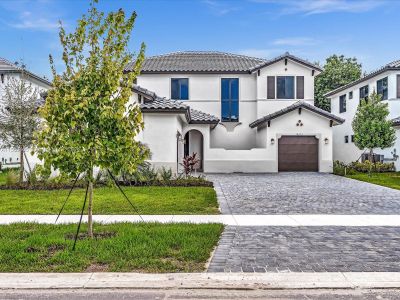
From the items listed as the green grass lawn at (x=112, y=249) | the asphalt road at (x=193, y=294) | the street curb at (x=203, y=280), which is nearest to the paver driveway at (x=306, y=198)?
the green grass lawn at (x=112, y=249)

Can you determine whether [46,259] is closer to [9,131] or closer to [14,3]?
[9,131]

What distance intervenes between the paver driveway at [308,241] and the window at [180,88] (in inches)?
672

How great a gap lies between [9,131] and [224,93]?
16.7 meters

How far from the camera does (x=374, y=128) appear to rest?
24.3 m

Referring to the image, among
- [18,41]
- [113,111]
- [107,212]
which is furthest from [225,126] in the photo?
[113,111]

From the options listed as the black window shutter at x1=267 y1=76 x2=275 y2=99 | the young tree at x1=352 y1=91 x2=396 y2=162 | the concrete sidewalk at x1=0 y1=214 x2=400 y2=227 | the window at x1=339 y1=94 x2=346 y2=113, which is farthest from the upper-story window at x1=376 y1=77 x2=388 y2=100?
the concrete sidewalk at x1=0 y1=214 x2=400 y2=227

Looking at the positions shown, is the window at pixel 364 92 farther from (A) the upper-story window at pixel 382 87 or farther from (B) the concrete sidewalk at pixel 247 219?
(B) the concrete sidewalk at pixel 247 219

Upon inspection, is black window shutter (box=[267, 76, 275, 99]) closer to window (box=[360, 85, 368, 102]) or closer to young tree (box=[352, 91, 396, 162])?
young tree (box=[352, 91, 396, 162])

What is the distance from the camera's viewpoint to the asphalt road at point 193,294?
5.24 m

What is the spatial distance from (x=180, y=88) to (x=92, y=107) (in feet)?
76.7

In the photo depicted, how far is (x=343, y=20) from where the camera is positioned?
26.6 meters

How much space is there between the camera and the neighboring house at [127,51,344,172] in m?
26.4

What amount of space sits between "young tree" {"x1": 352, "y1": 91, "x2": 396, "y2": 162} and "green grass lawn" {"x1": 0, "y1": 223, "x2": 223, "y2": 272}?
18952mm

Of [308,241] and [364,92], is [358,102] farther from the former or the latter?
[308,241]
